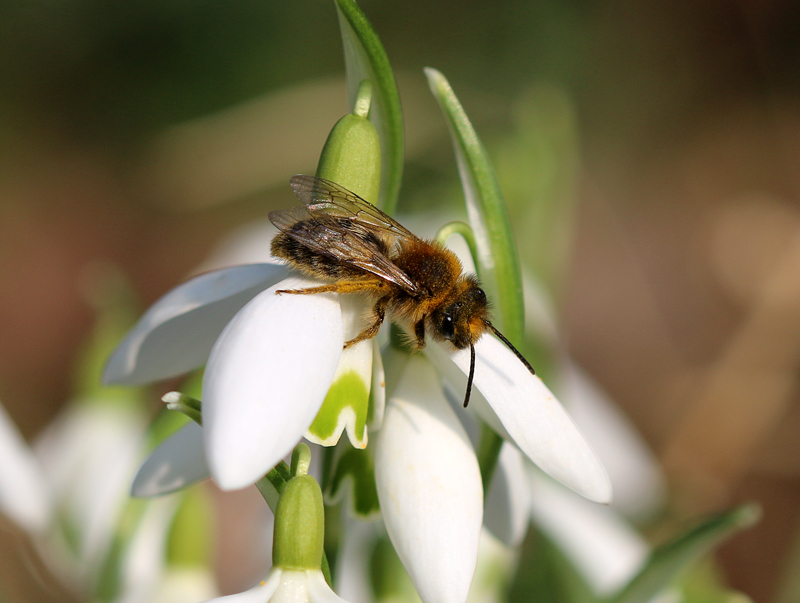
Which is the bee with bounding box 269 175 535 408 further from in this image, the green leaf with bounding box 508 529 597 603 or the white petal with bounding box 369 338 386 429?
the green leaf with bounding box 508 529 597 603

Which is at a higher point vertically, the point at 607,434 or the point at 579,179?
the point at 579,179

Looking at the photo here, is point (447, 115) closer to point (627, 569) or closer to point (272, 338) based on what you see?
point (272, 338)

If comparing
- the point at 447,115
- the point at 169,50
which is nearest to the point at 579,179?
the point at 169,50

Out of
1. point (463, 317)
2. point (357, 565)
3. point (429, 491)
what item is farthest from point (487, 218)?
point (357, 565)

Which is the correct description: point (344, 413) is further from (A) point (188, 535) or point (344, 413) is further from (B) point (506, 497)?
(A) point (188, 535)

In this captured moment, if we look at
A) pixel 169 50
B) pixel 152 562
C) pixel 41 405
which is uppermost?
pixel 169 50

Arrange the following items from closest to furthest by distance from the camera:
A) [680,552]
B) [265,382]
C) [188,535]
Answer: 1. [265,382]
2. [680,552]
3. [188,535]
